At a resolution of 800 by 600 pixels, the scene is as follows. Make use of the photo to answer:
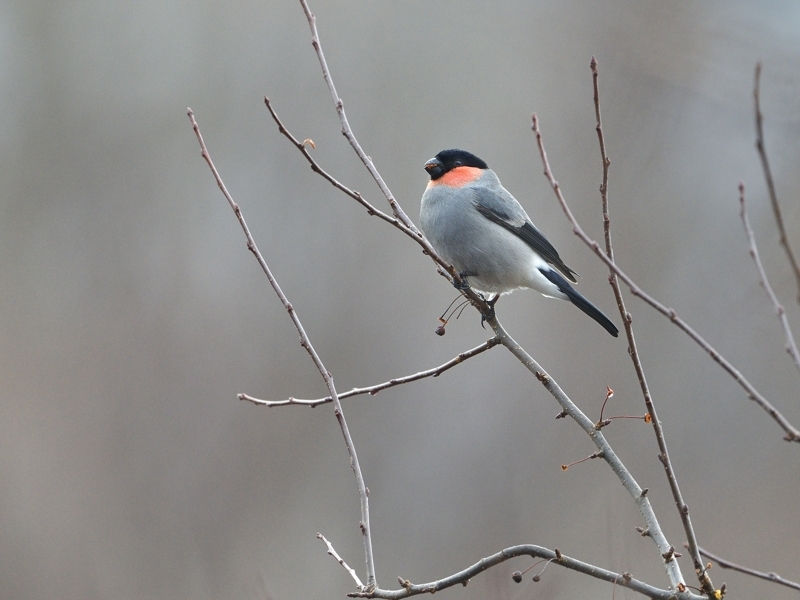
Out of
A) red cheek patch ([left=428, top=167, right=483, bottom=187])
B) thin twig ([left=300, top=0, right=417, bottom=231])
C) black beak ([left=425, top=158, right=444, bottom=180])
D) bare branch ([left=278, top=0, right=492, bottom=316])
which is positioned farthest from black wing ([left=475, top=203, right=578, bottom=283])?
thin twig ([left=300, top=0, right=417, bottom=231])

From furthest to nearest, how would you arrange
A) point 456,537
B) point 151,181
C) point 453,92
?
1. point 453,92
2. point 151,181
3. point 456,537

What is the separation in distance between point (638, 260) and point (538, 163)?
1478mm

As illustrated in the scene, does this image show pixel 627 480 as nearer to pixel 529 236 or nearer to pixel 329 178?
pixel 329 178

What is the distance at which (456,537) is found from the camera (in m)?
6.29

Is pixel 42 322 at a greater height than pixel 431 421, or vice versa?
pixel 42 322

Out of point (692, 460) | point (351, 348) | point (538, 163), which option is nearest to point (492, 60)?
point (538, 163)

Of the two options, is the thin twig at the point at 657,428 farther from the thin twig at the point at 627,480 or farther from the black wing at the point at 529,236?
the black wing at the point at 529,236

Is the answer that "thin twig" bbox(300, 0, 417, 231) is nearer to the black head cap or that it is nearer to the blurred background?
the black head cap

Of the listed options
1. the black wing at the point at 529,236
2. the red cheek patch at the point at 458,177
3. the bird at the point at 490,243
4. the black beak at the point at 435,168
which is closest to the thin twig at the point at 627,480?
the bird at the point at 490,243

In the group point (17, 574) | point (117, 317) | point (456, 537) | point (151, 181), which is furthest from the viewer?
point (151, 181)

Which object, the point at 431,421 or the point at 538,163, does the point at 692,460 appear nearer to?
the point at 431,421

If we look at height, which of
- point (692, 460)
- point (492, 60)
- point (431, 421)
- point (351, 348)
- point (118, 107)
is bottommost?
point (692, 460)

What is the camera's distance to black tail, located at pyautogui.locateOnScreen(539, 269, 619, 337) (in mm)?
3068

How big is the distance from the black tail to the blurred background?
211 centimetres
